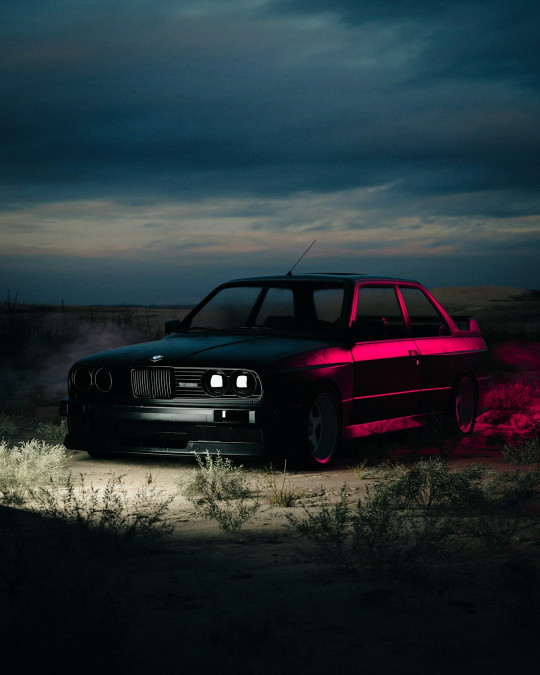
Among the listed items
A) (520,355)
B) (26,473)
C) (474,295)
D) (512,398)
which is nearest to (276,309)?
(26,473)

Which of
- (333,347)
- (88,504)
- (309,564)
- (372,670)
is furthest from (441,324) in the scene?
(372,670)

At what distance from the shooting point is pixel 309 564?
5.23 metres

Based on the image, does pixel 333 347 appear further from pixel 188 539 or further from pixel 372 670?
pixel 372 670

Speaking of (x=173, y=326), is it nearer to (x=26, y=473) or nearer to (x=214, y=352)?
(x=214, y=352)

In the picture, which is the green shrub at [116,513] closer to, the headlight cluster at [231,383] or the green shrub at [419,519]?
the green shrub at [419,519]

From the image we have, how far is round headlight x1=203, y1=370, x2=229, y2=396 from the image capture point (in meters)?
8.23

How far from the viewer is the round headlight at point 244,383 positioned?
26.8 ft

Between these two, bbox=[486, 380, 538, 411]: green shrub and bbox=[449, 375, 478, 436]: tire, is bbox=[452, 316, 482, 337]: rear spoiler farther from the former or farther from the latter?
bbox=[486, 380, 538, 411]: green shrub

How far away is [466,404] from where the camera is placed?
11.1 m

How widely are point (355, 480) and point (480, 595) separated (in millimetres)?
3465

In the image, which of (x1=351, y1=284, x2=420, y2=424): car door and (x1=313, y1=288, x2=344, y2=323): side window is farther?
(x1=313, y1=288, x2=344, y2=323): side window

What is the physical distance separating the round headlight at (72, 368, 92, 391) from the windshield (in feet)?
4.62

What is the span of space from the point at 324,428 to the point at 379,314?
2.29 m

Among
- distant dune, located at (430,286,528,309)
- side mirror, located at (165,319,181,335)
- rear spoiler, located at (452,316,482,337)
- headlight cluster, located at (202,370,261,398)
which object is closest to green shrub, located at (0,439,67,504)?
headlight cluster, located at (202,370,261,398)
